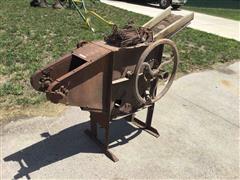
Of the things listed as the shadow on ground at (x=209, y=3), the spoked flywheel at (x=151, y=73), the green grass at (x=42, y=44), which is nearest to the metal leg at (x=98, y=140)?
the spoked flywheel at (x=151, y=73)

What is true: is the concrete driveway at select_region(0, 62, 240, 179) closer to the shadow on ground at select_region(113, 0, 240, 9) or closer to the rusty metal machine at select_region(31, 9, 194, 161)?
the rusty metal machine at select_region(31, 9, 194, 161)

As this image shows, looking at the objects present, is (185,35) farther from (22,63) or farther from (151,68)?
(151,68)

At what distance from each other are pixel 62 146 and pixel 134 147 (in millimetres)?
1036

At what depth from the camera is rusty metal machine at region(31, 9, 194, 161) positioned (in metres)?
4.25

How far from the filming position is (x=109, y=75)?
4.51m

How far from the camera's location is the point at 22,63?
7.93 metres

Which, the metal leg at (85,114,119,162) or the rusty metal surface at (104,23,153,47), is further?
the metal leg at (85,114,119,162)

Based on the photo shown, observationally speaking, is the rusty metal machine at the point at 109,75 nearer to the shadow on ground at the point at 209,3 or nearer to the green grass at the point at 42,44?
the green grass at the point at 42,44

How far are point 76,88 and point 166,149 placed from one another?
1.80m

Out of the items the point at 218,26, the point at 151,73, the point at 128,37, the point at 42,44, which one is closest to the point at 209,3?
the point at 218,26

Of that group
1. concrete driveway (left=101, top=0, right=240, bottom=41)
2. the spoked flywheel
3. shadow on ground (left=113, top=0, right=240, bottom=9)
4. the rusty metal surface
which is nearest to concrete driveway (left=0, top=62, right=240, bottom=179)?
the spoked flywheel

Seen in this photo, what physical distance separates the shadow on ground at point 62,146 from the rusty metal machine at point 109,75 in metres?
0.26

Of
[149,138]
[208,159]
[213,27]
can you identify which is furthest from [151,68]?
[213,27]

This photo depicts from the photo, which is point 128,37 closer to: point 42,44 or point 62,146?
point 62,146
